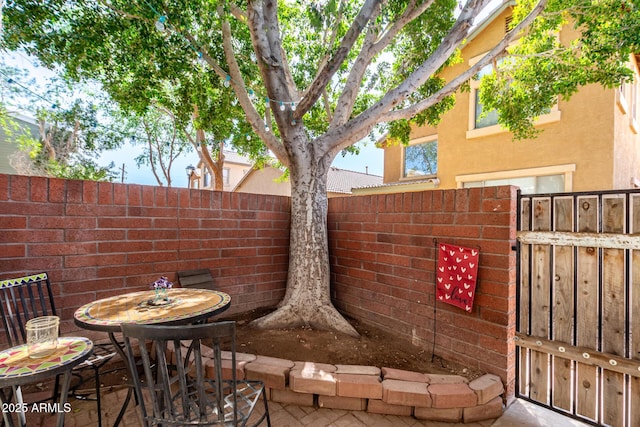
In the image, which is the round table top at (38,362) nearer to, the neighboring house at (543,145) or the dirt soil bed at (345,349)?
the dirt soil bed at (345,349)

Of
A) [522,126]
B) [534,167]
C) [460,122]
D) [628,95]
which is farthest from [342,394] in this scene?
[628,95]

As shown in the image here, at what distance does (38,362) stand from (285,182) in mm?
13669

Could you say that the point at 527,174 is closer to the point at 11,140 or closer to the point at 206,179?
the point at 11,140

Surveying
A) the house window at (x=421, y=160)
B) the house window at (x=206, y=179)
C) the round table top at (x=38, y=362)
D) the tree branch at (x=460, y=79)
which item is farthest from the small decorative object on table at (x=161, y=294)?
the house window at (x=206, y=179)

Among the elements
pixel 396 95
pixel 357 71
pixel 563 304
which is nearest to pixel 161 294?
pixel 563 304

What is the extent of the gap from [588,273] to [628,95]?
26.8 feet

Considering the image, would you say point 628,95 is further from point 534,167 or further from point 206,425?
point 206,425

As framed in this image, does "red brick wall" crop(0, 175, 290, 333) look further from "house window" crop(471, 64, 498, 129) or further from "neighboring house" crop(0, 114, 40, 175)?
"neighboring house" crop(0, 114, 40, 175)

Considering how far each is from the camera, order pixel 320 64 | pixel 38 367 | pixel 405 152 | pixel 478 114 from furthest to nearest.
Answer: pixel 405 152 < pixel 478 114 < pixel 320 64 < pixel 38 367

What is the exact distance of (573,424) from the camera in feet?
6.89

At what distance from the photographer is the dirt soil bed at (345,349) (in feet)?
8.66

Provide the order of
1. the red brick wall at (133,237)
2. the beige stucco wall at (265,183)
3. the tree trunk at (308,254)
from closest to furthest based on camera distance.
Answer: the red brick wall at (133,237), the tree trunk at (308,254), the beige stucco wall at (265,183)

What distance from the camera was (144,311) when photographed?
78.6 inches

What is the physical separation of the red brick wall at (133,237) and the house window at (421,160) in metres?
7.14
